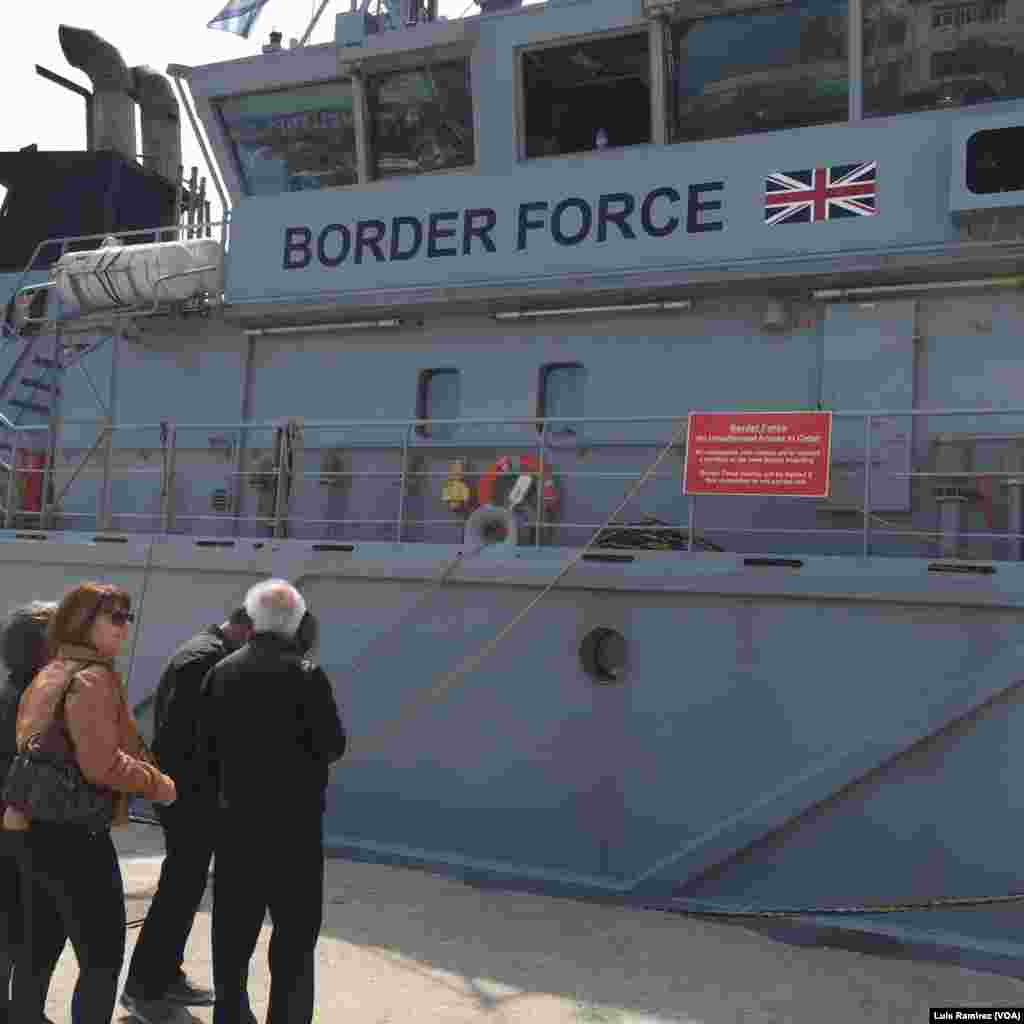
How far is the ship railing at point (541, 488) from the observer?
21.8 ft

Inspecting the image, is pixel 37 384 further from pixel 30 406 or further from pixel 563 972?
pixel 563 972

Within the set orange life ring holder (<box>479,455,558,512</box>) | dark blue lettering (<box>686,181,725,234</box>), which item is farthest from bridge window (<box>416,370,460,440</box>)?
dark blue lettering (<box>686,181,725,234</box>)

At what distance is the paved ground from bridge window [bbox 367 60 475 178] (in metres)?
5.08

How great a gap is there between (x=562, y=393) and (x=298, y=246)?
7.71 feet

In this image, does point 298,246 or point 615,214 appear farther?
point 298,246

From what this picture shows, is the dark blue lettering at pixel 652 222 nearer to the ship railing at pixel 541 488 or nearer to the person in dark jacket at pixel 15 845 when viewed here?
the ship railing at pixel 541 488

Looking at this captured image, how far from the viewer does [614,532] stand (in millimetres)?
6996

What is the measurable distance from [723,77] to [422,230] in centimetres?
227

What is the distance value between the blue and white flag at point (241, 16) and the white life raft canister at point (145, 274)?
172 centimetres

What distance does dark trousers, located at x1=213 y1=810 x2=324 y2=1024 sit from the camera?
12.6ft

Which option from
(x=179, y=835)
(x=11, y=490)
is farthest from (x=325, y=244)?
(x=179, y=835)

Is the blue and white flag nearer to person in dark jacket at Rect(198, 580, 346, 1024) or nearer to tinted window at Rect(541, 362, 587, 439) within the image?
tinted window at Rect(541, 362, 587, 439)

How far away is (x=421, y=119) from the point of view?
856 centimetres

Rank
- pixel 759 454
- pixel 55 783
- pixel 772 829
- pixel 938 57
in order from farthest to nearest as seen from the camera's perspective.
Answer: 1. pixel 938 57
2. pixel 759 454
3. pixel 772 829
4. pixel 55 783
